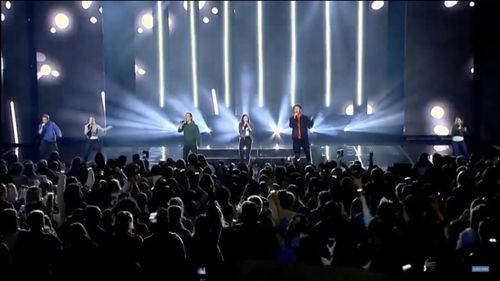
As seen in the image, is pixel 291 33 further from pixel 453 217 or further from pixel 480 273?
pixel 480 273

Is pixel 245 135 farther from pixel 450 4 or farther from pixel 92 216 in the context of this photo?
pixel 92 216

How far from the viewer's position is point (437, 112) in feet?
56.7

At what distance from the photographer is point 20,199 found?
25.7ft

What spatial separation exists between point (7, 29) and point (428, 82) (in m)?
11.5

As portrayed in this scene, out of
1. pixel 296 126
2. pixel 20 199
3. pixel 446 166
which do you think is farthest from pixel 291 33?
pixel 20 199

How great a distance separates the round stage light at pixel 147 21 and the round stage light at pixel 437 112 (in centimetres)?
838

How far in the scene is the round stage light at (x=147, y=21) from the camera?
18.5 meters

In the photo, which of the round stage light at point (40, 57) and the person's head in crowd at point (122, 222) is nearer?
the person's head in crowd at point (122, 222)

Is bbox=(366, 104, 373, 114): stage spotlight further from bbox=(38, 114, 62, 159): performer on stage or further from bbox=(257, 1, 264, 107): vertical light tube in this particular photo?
bbox=(38, 114, 62, 159): performer on stage

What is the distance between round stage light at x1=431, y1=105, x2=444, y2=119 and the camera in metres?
17.3

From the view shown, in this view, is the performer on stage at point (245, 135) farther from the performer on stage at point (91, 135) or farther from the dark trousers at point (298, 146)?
the performer on stage at point (91, 135)

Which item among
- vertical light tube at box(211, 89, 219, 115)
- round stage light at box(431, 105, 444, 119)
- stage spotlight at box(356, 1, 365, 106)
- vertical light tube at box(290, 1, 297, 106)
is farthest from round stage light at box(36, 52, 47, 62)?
round stage light at box(431, 105, 444, 119)

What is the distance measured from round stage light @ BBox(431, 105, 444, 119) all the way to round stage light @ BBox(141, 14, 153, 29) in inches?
330

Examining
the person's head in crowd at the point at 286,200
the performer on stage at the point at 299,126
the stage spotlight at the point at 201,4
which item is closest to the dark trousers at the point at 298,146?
the performer on stage at the point at 299,126
